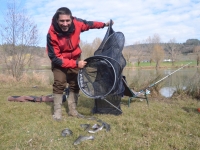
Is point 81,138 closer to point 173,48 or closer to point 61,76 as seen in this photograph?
point 61,76

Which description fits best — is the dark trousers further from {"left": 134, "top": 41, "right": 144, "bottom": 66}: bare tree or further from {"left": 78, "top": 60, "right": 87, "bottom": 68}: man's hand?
{"left": 134, "top": 41, "right": 144, "bottom": 66}: bare tree

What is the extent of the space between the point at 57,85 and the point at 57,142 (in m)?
1.61

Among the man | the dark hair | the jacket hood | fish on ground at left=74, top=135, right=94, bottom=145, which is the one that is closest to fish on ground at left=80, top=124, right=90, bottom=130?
fish on ground at left=74, top=135, right=94, bottom=145

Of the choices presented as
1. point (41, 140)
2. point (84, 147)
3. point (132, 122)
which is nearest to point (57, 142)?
point (41, 140)

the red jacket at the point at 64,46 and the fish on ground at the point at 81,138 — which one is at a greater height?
the red jacket at the point at 64,46

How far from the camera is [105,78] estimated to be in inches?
171

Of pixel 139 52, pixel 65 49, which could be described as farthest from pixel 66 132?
pixel 139 52

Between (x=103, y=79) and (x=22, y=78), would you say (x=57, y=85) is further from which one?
(x=22, y=78)

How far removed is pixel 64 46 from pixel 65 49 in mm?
81

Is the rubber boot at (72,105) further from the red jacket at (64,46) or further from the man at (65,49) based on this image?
the red jacket at (64,46)

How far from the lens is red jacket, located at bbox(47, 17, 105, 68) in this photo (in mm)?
3951

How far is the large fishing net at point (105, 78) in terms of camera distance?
4.18 m

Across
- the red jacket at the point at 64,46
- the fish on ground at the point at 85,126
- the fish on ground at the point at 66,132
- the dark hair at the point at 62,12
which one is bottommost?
the fish on ground at the point at 85,126

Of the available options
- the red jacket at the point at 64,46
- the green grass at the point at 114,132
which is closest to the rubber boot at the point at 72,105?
the green grass at the point at 114,132
